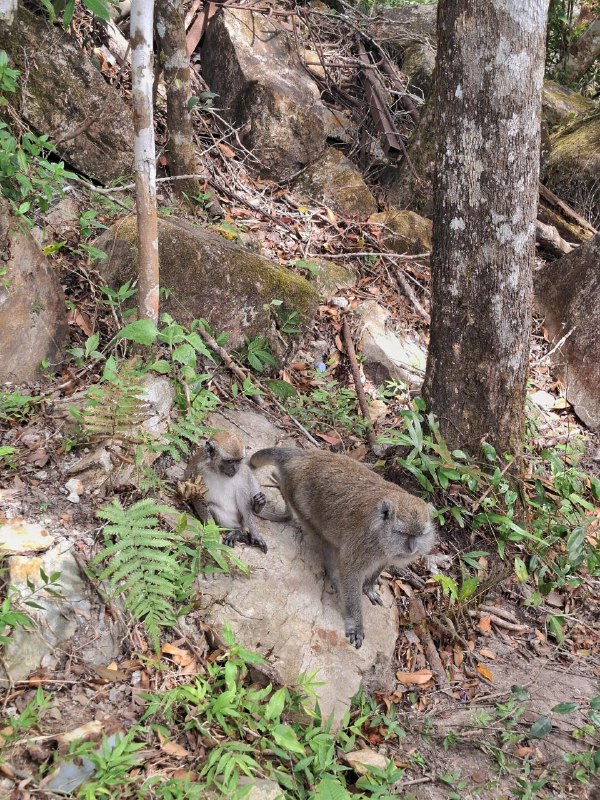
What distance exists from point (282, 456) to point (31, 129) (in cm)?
449

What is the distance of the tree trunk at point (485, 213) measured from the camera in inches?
187

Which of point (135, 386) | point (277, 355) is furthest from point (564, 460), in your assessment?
point (135, 386)

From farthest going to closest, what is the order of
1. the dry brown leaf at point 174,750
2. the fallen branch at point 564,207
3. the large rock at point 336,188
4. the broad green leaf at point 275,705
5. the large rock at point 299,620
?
the fallen branch at point 564,207, the large rock at point 336,188, the large rock at point 299,620, the broad green leaf at point 275,705, the dry brown leaf at point 174,750

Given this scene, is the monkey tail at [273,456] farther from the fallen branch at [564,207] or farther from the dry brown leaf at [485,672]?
the fallen branch at [564,207]

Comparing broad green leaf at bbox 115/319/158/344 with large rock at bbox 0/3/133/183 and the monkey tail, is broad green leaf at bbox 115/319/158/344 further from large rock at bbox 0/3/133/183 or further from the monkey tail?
large rock at bbox 0/3/133/183

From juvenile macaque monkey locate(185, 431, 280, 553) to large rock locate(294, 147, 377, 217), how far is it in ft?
16.5

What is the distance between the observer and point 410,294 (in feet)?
26.5

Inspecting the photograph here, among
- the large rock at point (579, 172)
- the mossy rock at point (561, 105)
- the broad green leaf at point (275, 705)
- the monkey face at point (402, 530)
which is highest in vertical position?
the mossy rock at point (561, 105)

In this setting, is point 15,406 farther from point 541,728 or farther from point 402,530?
point 541,728

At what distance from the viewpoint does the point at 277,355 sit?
6.54 meters

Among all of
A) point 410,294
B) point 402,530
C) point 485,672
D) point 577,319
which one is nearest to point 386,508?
point 402,530

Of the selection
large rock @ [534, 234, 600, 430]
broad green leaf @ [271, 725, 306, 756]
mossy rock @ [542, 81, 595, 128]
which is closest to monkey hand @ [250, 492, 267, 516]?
broad green leaf @ [271, 725, 306, 756]

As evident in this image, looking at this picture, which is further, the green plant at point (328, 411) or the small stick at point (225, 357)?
the green plant at point (328, 411)

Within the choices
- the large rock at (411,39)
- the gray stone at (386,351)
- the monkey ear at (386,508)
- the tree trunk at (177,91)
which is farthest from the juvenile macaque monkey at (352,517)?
the large rock at (411,39)
